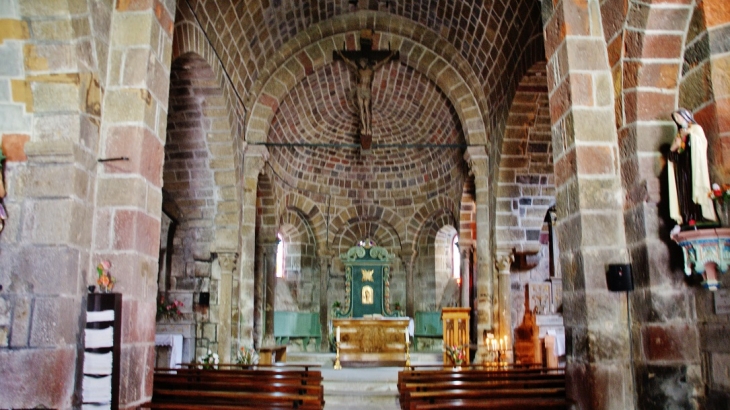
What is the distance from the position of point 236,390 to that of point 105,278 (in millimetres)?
2142

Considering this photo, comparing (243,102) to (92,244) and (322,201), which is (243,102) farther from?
(92,244)

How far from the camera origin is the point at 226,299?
423 inches

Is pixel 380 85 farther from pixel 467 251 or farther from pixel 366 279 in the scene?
pixel 366 279

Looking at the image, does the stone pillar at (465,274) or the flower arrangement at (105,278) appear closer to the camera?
the flower arrangement at (105,278)

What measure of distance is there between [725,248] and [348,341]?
30.2ft

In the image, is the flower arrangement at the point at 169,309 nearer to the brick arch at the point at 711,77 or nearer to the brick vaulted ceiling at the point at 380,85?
the brick vaulted ceiling at the point at 380,85

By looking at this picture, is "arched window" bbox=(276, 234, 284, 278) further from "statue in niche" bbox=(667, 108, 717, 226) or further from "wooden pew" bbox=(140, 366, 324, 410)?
"statue in niche" bbox=(667, 108, 717, 226)

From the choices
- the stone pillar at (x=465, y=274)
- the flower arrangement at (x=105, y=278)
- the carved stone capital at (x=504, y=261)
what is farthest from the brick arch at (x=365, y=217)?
the flower arrangement at (x=105, y=278)

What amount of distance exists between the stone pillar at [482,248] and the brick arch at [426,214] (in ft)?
10.2

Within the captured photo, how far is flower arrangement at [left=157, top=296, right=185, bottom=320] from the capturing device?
36.9ft

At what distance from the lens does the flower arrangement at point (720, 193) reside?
4.54 metres

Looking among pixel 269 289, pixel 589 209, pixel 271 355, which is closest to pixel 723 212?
pixel 589 209

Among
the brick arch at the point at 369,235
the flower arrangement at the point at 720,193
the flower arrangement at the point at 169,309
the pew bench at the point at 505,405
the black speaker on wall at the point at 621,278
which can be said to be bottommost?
the pew bench at the point at 505,405

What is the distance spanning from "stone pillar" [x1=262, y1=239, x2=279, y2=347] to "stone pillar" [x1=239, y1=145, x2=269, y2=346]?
3044 mm
